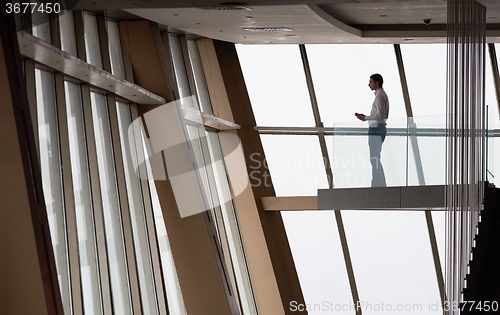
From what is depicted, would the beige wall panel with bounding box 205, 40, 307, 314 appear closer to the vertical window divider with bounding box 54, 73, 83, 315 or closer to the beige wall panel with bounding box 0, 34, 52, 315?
the vertical window divider with bounding box 54, 73, 83, 315

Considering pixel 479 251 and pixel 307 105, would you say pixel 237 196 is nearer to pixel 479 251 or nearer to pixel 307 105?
pixel 307 105

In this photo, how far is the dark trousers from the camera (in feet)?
38.9

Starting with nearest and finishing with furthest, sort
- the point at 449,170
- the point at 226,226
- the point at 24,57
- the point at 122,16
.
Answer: the point at 24,57 → the point at 449,170 → the point at 122,16 → the point at 226,226

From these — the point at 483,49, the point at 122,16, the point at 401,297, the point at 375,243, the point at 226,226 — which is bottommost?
the point at 401,297

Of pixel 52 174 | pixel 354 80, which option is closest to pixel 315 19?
pixel 354 80

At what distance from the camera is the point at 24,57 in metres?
6.68

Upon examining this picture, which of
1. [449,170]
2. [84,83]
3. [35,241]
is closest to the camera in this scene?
[35,241]

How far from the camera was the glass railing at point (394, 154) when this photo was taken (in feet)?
37.1

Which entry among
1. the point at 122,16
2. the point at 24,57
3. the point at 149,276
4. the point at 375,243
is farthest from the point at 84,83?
the point at 375,243

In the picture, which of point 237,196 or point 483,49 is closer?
point 483,49

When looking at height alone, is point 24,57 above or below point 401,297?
above

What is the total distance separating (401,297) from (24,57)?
10259 mm

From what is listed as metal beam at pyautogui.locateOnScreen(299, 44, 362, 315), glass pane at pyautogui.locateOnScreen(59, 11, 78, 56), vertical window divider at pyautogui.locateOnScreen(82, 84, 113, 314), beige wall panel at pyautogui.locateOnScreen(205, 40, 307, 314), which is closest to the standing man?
metal beam at pyautogui.locateOnScreen(299, 44, 362, 315)

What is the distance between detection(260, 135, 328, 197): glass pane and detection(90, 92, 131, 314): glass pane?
19.9ft
